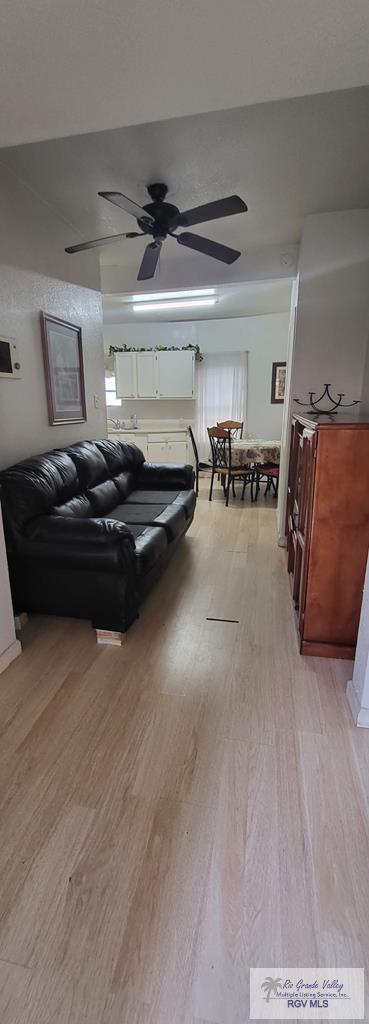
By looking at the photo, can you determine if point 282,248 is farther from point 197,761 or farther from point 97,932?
point 97,932

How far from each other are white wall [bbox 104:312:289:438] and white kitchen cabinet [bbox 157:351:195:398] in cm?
45

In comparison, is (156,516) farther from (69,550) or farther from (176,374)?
(176,374)

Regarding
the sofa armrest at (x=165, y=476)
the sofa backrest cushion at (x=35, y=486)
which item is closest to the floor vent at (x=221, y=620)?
the sofa backrest cushion at (x=35, y=486)

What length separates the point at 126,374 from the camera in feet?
20.3

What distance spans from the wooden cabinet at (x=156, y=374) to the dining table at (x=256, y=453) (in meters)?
1.58

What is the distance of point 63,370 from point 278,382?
391 centimetres

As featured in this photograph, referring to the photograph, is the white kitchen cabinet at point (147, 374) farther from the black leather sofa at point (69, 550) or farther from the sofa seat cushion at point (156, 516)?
the black leather sofa at point (69, 550)

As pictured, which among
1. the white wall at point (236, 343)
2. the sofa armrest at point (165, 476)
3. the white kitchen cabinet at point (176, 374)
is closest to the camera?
the sofa armrest at point (165, 476)

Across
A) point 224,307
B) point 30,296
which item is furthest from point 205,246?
point 224,307

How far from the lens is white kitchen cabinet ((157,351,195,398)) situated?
6.02 m

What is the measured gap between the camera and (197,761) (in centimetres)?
149

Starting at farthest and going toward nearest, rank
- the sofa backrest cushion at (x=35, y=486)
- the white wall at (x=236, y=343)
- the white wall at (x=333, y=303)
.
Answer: the white wall at (x=236, y=343), the white wall at (x=333, y=303), the sofa backrest cushion at (x=35, y=486)

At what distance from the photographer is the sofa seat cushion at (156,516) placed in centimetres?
284

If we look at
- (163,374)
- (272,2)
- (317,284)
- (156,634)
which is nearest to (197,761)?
(156,634)
